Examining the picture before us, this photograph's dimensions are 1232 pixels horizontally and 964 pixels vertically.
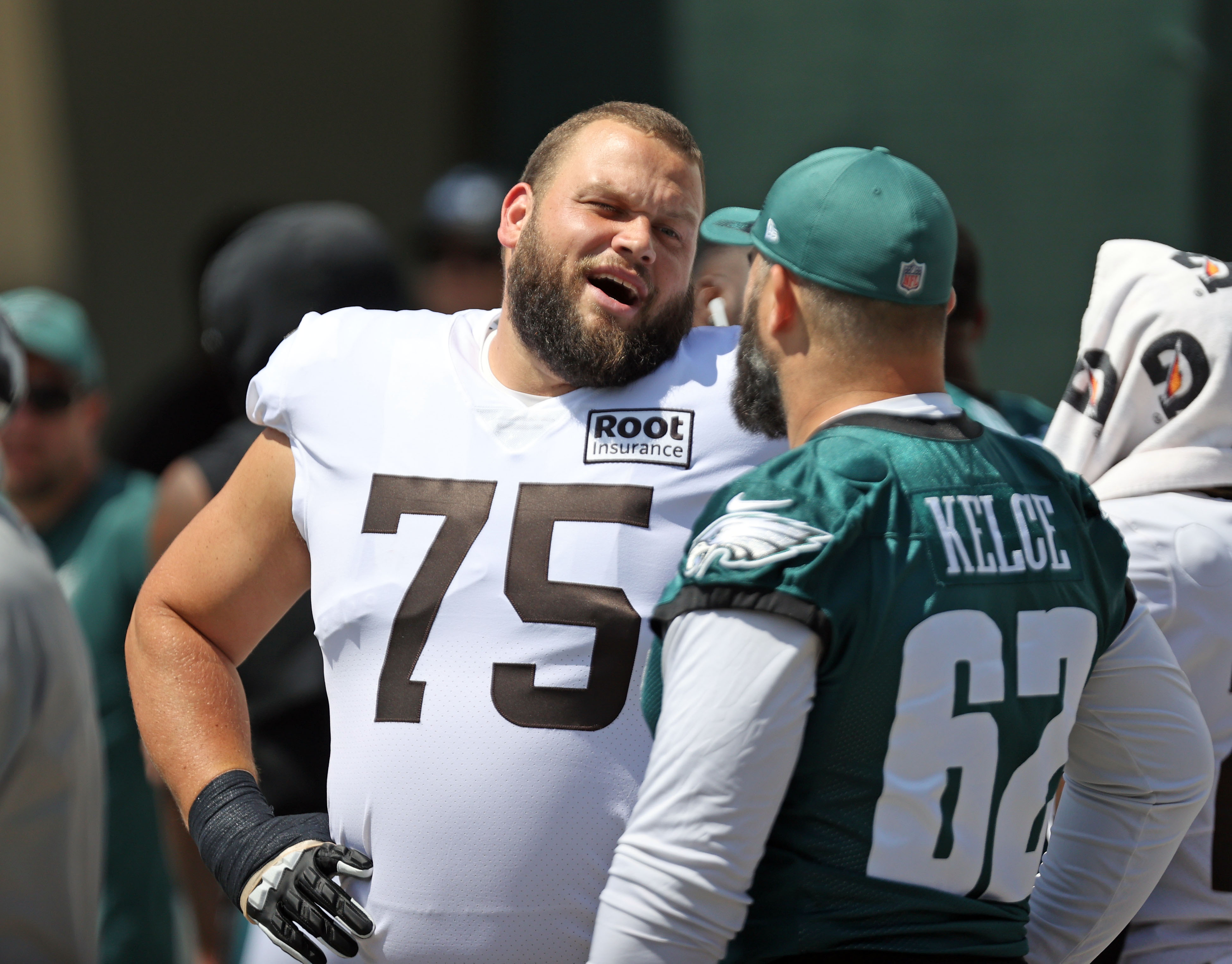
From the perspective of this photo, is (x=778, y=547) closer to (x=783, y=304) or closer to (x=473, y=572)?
(x=783, y=304)

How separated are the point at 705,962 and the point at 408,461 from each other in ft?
3.13

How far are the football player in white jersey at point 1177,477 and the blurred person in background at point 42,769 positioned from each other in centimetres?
174

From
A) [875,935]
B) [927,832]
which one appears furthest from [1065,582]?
[875,935]

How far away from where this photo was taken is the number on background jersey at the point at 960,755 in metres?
1.61

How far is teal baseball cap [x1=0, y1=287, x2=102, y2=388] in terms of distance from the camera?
428cm

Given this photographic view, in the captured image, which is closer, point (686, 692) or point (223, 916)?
point (686, 692)

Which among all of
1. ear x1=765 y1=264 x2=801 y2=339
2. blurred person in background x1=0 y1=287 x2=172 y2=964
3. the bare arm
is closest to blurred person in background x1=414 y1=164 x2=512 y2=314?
blurred person in background x1=0 y1=287 x2=172 y2=964

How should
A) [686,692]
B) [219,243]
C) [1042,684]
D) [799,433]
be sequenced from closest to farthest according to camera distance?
[686,692] < [1042,684] < [799,433] < [219,243]

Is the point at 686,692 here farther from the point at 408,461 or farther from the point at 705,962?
the point at 408,461

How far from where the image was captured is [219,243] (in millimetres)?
5977

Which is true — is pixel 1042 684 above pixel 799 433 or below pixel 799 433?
below

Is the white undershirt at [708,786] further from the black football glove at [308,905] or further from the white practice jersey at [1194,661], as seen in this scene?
the white practice jersey at [1194,661]

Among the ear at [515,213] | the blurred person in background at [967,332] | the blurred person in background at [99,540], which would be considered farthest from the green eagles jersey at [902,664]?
the blurred person in background at [99,540]

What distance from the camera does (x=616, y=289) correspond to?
2.39m
